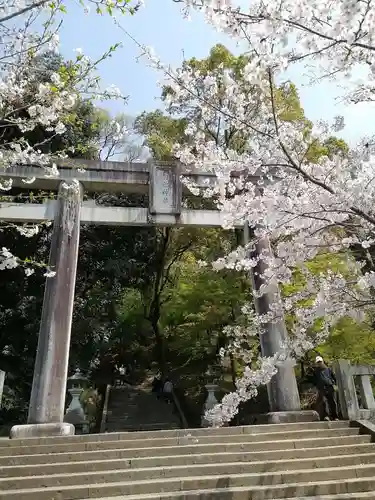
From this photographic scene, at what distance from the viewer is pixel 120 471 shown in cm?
527

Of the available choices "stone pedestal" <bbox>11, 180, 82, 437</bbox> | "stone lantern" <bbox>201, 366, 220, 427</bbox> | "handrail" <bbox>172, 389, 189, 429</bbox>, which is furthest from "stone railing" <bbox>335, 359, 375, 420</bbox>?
"handrail" <bbox>172, 389, 189, 429</bbox>

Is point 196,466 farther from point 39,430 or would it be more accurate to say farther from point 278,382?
point 278,382

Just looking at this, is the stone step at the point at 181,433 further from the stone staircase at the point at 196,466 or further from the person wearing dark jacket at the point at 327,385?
the person wearing dark jacket at the point at 327,385

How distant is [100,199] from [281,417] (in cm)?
960

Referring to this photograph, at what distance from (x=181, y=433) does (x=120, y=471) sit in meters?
1.47

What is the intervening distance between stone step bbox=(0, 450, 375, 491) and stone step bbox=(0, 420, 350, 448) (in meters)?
0.84

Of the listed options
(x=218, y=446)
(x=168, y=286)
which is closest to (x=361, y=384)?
(x=218, y=446)

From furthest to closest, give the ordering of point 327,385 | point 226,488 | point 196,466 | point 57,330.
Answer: point 57,330 < point 327,385 < point 196,466 < point 226,488

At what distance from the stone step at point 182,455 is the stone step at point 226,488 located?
0.52m

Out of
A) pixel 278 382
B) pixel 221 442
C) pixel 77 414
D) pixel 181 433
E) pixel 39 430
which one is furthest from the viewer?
pixel 77 414

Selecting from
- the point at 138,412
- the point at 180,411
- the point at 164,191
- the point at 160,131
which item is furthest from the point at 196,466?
the point at 160,131

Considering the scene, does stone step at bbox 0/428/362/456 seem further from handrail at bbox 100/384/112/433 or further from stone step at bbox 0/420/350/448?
handrail at bbox 100/384/112/433

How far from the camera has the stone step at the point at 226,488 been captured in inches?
188

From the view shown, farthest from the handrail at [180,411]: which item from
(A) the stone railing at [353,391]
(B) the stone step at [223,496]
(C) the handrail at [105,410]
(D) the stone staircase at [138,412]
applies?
(B) the stone step at [223,496]
